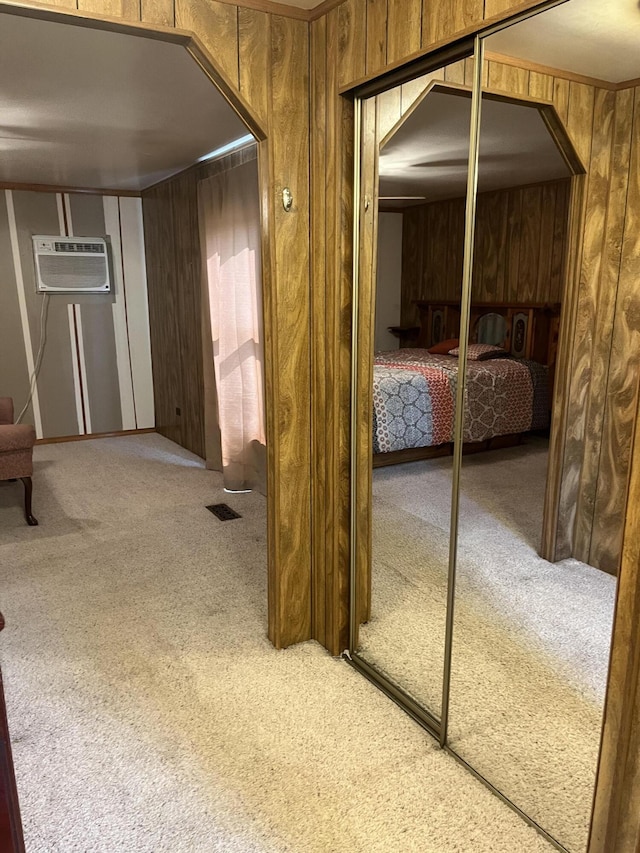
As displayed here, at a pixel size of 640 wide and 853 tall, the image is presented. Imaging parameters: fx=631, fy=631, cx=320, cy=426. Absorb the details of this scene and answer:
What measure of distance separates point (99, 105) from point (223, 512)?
2.31m

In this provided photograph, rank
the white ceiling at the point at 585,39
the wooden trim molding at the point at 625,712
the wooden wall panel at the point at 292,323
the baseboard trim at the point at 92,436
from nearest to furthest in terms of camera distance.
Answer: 1. the wooden trim molding at the point at 625,712
2. the white ceiling at the point at 585,39
3. the wooden wall panel at the point at 292,323
4. the baseboard trim at the point at 92,436

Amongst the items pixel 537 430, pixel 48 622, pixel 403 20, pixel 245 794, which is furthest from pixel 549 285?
pixel 48 622

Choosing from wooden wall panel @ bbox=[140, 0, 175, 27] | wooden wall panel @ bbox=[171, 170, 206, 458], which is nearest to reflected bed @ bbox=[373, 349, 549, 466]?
wooden wall panel @ bbox=[140, 0, 175, 27]

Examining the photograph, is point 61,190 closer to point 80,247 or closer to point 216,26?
point 80,247

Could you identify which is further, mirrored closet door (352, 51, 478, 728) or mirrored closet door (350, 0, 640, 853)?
mirrored closet door (352, 51, 478, 728)

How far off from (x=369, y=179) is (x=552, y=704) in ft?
5.65

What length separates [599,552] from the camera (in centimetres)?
157

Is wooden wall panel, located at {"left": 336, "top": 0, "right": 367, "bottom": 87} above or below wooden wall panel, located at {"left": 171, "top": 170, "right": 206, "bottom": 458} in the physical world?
above

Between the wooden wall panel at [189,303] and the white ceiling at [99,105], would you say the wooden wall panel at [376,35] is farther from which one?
the wooden wall panel at [189,303]

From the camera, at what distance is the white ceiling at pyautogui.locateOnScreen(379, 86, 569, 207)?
157cm

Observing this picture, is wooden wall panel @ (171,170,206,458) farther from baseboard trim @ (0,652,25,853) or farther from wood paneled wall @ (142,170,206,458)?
baseboard trim @ (0,652,25,853)

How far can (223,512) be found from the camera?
3943mm

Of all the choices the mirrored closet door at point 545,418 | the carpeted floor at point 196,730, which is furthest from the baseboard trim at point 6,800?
the mirrored closet door at point 545,418

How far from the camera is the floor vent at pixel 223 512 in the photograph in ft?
12.7
